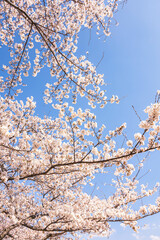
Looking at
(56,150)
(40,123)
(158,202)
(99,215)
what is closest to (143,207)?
(158,202)

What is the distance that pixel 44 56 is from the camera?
624 centimetres

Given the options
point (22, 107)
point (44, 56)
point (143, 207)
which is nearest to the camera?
point (143, 207)

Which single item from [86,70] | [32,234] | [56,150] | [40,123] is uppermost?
[40,123]

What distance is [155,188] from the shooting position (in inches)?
274

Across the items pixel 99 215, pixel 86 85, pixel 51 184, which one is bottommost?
pixel 99 215

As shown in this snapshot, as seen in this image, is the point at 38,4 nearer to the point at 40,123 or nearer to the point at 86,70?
the point at 86,70

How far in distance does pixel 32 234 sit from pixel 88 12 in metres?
9.32

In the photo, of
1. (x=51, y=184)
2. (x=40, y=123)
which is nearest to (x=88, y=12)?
(x=40, y=123)

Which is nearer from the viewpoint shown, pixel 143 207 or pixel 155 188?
pixel 143 207

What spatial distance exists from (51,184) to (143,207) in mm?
3994

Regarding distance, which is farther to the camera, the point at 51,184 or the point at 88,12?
the point at 51,184

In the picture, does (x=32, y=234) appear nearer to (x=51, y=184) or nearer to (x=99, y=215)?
(x=51, y=184)

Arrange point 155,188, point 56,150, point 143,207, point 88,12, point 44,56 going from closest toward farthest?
point 56,150 → point 143,207 → point 88,12 → point 44,56 → point 155,188

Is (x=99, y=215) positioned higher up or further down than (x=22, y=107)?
further down
